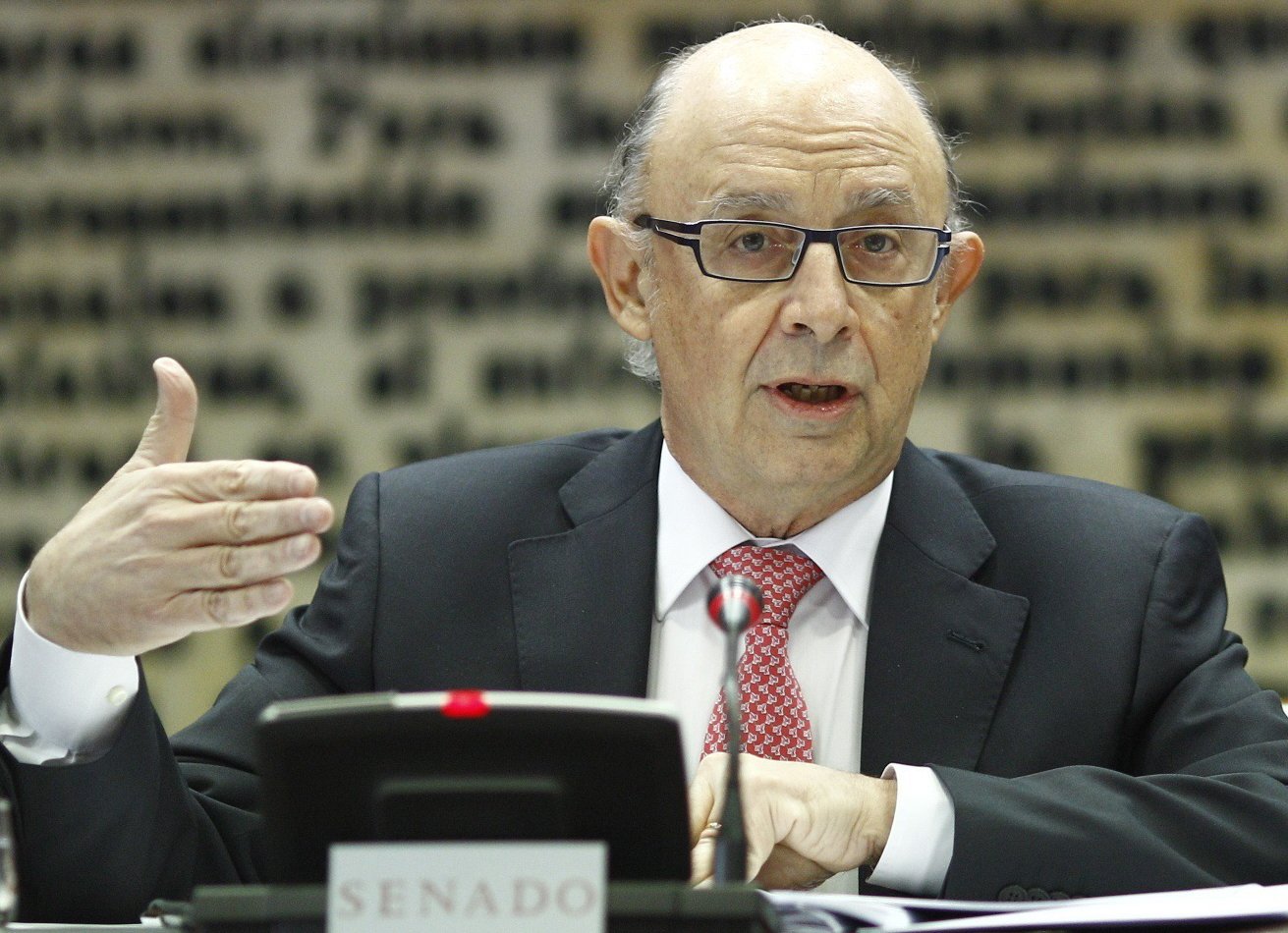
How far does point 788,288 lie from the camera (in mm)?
2576

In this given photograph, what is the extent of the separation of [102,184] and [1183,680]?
3.32 m

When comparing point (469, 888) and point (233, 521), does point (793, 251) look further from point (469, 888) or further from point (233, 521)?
point (469, 888)

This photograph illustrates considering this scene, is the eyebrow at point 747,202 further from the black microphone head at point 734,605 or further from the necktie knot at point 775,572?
the black microphone head at point 734,605

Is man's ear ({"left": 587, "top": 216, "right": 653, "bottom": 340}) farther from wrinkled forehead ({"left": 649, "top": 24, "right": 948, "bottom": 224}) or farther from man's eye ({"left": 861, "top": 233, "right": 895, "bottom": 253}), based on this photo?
man's eye ({"left": 861, "top": 233, "right": 895, "bottom": 253})

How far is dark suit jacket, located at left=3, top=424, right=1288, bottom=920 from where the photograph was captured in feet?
6.95

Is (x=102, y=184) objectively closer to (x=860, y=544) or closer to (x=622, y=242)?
(x=622, y=242)

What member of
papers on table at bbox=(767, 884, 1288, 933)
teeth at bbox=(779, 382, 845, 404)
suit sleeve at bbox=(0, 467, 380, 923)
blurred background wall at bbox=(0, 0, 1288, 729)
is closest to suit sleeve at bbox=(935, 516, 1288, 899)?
papers on table at bbox=(767, 884, 1288, 933)

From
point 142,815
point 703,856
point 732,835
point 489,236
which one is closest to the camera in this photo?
point 732,835

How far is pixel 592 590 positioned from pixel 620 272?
67 centimetres

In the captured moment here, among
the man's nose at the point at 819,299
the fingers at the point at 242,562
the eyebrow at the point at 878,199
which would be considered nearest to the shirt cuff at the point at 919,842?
the man's nose at the point at 819,299

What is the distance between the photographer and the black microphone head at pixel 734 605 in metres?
1.69

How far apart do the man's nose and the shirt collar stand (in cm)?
37

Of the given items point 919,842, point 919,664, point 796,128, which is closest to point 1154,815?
point 919,842

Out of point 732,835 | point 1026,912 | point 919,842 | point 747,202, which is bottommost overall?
point 919,842
